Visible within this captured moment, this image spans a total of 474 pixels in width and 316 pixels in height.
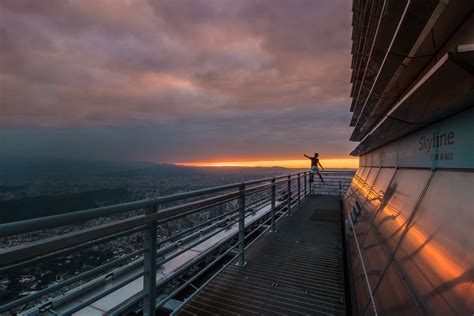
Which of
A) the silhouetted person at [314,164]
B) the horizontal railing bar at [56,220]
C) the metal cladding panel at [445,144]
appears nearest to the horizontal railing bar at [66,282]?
the horizontal railing bar at [56,220]

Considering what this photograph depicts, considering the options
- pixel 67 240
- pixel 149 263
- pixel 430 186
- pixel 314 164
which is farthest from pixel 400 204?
pixel 314 164

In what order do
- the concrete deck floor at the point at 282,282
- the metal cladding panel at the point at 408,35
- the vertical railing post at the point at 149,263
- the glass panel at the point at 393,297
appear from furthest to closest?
the concrete deck floor at the point at 282,282 < the vertical railing post at the point at 149,263 < the metal cladding panel at the point at 408,35 < the glass panel at the point at 393,297

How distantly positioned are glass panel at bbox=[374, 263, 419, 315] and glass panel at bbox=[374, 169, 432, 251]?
329 millimetres

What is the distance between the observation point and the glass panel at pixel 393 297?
61.0 inches

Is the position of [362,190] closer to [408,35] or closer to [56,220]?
[408,35]

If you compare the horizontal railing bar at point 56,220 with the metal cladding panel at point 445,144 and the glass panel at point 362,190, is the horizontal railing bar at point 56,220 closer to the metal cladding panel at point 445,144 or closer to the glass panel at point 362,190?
the metal cladding panel at point 445,144

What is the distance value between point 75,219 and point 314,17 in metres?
7.26

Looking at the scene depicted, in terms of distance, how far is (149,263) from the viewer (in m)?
2.25

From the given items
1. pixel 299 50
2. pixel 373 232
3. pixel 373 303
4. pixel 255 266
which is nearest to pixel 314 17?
pixel 299 50

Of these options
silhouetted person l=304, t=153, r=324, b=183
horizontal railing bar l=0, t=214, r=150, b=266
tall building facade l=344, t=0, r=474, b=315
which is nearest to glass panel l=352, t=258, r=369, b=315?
tall building facade l=344, t=0, r=474, b=315

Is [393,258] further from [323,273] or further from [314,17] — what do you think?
[314,17]

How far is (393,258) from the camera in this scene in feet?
6.91

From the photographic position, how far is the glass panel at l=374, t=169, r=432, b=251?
2.31 meters

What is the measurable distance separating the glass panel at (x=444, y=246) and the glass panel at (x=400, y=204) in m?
0.24
